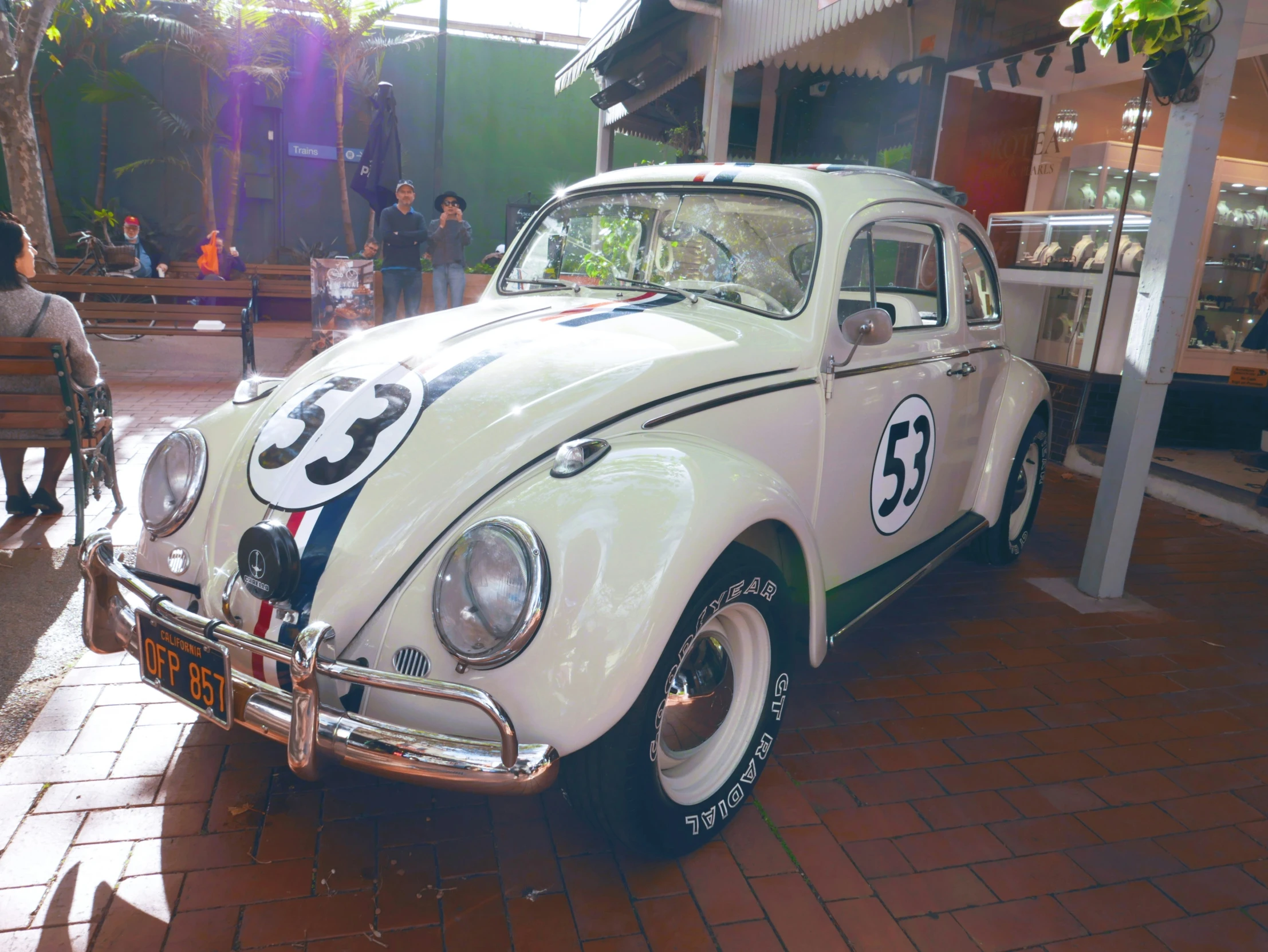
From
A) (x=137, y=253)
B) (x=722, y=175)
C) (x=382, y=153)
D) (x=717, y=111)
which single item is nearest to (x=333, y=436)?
(x=722, y=175)

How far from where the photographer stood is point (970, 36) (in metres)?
6.96

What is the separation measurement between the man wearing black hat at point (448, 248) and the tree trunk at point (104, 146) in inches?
380

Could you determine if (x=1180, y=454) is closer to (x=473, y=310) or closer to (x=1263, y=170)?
(x=1263, y=170)

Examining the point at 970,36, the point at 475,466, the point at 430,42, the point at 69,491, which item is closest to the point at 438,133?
the point at 430,42

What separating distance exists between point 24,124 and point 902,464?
10.7 metres

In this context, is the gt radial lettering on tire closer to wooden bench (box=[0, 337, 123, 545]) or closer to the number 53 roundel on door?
the number 53 roundel on door

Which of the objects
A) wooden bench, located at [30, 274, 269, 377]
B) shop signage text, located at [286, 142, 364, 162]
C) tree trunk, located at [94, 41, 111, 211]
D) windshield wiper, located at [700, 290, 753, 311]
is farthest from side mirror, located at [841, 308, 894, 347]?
tree trunk, located at [94, 41, 111, 211]

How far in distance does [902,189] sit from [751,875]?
2486 millimetres

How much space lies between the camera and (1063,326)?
291 inches

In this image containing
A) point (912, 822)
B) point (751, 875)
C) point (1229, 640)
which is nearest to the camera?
point (751, 875)

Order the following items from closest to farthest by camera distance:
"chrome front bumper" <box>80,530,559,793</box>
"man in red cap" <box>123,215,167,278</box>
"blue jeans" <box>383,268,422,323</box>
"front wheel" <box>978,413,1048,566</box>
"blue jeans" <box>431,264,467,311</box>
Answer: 1. "chrome front bumper" <box>80,530,559,793</box>
2. "front wheel" <box>978,413,1048,566</box>
3. "blue jeans" <box>383,268,422,323</box>
4. "blue jeans" <box>431,264,467,311</box>
5. "man in red cap" <box>123,215,167,278</box>

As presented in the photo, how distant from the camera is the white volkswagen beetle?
1.87 meters

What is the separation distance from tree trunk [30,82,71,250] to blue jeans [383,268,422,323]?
8.77 metres

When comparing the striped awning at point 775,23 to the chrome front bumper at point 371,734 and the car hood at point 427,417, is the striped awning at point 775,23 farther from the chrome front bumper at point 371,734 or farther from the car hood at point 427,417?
the chrome front bumper at point 371,734
